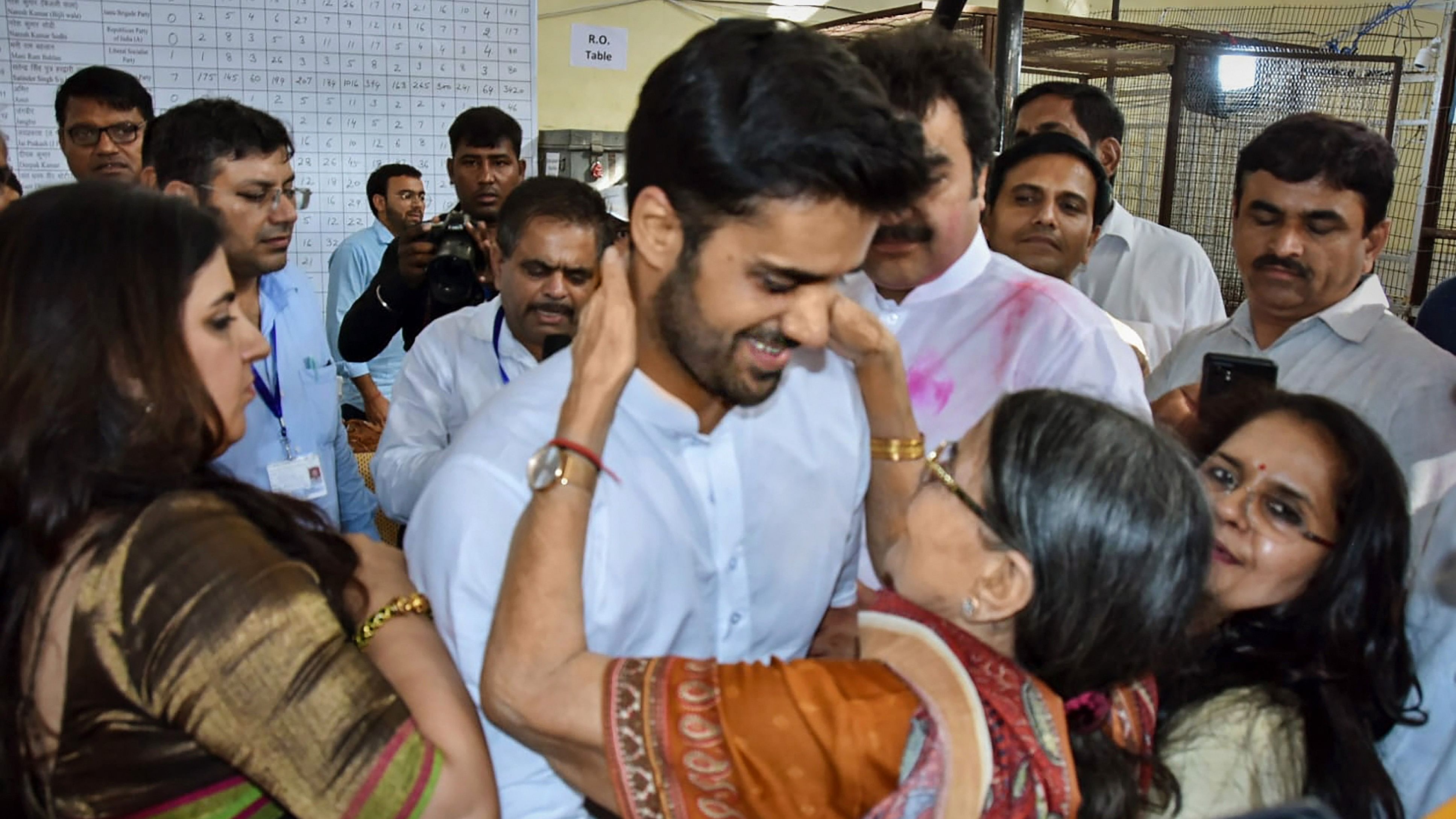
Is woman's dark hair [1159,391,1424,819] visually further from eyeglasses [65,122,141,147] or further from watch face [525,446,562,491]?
eyeglasses [65,122,141,147]

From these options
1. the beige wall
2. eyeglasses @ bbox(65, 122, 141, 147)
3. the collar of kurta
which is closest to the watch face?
the collar of kurta

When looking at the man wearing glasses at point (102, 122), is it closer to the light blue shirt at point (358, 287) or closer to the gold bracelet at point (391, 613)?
the light blue shirt at point (358, 287)

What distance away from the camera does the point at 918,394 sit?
1.87m

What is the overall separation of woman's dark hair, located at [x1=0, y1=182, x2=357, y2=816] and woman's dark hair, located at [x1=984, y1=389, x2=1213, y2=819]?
702mm

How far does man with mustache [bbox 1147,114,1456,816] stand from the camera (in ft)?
6.07

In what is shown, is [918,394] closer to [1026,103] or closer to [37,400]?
[37,400]

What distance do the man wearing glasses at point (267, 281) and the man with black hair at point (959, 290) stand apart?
1287mm

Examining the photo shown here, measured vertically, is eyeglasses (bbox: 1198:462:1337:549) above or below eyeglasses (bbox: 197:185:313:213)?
below

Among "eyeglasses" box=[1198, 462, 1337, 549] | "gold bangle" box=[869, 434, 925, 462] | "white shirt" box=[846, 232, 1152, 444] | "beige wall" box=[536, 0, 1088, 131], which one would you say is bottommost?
"eyeglasses" box=[1198, 462, 1337, 549]

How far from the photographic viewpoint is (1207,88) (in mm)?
4664

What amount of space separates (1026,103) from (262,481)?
2.61m

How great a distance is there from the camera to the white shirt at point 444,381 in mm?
2480

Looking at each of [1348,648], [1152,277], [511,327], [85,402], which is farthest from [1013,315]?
[1152,277]

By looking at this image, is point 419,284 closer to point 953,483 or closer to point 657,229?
point 657,229
